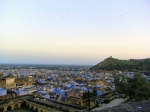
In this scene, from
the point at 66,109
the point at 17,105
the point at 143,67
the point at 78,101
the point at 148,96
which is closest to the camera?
the point at 66,109

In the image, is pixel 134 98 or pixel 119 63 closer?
pixel 134 98

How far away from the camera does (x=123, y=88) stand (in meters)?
16.5

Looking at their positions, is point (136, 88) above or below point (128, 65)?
below

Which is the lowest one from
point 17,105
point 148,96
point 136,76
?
point 17,105

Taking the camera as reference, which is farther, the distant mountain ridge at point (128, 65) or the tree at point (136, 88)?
the distant mountain ridge at point (128, 65)

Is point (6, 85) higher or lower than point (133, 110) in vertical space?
lower

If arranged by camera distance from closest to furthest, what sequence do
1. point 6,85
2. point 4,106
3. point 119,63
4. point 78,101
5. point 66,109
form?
1. point 66,109
2. point 4,106
3. point 78,101
4. point 6,85
5. point 119,63

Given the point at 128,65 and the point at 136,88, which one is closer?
the point at 136,88

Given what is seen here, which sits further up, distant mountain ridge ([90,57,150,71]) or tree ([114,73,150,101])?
distant mountain ridge ([90,57,150,71])

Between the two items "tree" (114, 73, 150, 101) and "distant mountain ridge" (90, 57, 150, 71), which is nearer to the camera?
"tree" (114, 73, 150, 101)

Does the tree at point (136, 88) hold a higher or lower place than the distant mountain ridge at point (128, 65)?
lower

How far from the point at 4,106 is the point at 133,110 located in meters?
15.0

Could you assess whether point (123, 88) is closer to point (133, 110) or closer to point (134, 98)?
point (134, 98)

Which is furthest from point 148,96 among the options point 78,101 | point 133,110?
point 133,110
